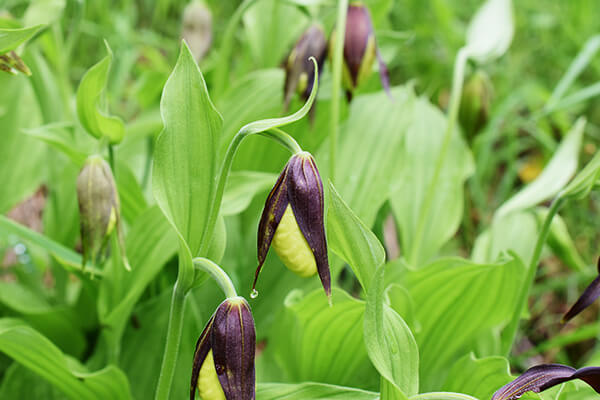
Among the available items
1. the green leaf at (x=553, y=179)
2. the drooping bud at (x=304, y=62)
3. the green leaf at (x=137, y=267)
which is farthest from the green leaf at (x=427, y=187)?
the green leaf at (x=137, y=267)

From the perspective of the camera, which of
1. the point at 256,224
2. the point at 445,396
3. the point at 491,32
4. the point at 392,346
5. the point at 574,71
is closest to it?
the point at 445,396

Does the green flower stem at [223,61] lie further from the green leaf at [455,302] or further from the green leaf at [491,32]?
the green leaf at [455,302]

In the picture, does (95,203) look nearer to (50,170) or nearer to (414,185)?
(50,170)

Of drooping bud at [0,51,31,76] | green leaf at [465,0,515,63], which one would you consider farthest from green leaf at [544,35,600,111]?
drooping bud at [0,51,31,76]

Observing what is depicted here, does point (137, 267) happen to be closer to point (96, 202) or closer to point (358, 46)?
point (96, 202)

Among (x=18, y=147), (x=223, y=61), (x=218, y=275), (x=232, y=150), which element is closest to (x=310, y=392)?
(x=218, y=275)

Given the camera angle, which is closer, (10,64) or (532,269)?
(10,64)

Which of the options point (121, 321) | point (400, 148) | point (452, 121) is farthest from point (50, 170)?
point (452, 121)

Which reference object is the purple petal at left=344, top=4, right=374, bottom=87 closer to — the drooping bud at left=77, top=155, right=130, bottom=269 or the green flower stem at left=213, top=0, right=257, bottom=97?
the green flower stem at left=213, top=0, right=257, bottom=97
